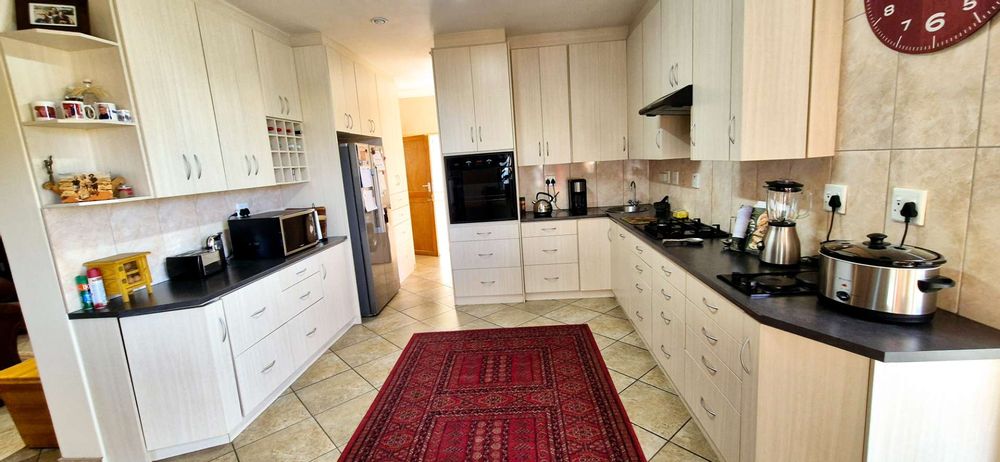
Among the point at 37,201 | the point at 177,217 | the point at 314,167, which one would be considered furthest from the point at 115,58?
the point at 314,167

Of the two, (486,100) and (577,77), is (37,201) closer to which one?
(486,100)

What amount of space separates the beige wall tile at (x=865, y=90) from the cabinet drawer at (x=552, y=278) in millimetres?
2509

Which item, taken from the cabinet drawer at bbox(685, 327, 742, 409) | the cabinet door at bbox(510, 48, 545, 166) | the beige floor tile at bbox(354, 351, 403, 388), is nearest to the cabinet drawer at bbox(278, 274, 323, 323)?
the beige floor tile at bbox(354, 351, 403, 388)

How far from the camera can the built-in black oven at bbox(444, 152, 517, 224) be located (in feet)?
12.5

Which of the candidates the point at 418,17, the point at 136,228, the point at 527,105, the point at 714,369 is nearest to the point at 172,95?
the point at 136,228

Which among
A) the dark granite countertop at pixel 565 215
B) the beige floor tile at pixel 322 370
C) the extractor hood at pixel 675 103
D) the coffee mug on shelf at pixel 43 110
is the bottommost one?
the beige floor tile at pixel 322 370

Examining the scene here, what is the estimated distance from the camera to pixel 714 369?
1772mm

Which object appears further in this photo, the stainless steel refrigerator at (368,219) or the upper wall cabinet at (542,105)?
the upper wall cabinet at (542,105)

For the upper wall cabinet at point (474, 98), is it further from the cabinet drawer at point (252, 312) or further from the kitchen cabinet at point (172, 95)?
the cabinet drawer at point (252, 312)

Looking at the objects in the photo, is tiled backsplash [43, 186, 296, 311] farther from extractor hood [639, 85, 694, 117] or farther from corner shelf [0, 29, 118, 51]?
extractor hood [639, 85, 694, 117]

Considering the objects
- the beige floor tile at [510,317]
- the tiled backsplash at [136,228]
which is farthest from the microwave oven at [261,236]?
the beige floor tile at [510,317]

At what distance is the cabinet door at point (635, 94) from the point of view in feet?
11.2

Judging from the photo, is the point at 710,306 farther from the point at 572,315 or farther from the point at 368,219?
the point at 368,219

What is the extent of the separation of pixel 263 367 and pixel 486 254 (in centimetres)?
208
